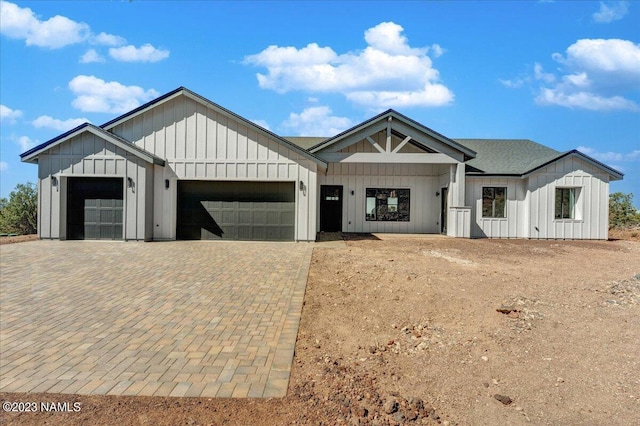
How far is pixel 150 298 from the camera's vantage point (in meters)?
6.25

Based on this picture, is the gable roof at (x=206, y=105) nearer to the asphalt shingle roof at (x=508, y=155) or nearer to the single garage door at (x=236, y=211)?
the single garage door at (x=236, y=211)

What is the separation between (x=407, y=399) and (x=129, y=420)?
2.40m

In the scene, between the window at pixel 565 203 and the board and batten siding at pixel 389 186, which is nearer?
the window at pixel 565 203

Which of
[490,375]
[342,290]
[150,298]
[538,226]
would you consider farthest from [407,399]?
[538,226]

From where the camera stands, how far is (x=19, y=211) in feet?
83.8

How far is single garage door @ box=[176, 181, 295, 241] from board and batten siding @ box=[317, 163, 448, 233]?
4.05 meters

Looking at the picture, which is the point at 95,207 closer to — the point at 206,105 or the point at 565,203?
the point at 206,105

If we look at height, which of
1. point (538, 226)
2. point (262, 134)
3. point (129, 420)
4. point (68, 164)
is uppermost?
point (262, 134)

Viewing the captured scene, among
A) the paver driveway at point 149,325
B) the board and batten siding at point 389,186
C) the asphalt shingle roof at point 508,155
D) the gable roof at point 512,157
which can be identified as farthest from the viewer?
the board and batten siding at point 389,186

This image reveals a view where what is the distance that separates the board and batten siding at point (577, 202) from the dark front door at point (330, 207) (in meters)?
8.88

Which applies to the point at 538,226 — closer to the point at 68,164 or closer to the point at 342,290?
the point at 342,290

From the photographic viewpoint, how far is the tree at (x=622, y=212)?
23234 millimetres

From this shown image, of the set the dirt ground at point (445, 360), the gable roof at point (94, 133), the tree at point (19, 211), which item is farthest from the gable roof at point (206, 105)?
the tree at point (19, 211)

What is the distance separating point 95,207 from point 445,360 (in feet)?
46.1
